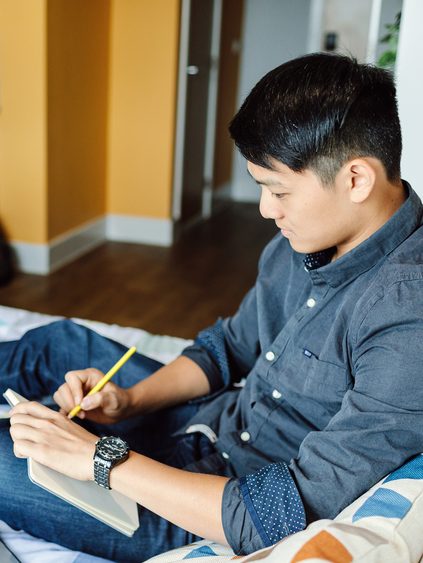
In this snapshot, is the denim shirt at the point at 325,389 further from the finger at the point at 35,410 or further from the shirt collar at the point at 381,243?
the finger at the point at 35,410

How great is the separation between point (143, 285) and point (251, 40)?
285cm

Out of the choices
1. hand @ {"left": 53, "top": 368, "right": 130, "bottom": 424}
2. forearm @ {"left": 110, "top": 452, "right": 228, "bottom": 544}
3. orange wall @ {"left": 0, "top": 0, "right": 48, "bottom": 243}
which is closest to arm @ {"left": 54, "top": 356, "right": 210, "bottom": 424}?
hand @ {"left": 53, "top": 368, "right": 130, "bottom": 424}

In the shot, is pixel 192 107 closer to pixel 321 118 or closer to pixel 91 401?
pixel 91 401

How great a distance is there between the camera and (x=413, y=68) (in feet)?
7.52

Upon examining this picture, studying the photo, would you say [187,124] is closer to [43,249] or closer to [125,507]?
[43,249]

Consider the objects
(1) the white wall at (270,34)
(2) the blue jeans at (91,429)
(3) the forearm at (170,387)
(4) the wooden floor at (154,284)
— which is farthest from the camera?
(1) the white wall at (270,34)

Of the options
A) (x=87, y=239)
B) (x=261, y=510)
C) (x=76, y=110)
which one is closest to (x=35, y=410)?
(x=261, y=510)

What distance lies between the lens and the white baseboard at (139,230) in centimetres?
488

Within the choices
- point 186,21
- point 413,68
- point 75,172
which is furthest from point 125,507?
point 186,21

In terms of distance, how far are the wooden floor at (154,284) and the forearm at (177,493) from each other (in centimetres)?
220

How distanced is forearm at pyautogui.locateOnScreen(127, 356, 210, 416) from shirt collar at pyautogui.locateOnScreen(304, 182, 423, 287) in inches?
18.4

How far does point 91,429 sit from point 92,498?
0.34 metres

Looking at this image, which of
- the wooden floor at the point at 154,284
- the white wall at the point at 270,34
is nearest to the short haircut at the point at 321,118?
the wooden floor at the point at 154,284

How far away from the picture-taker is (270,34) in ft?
19.8
